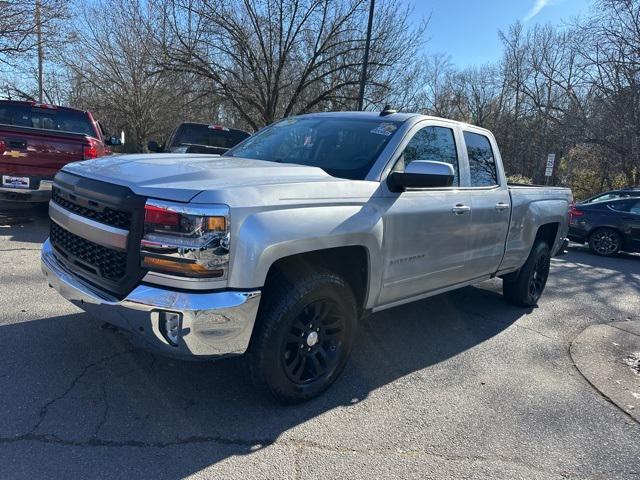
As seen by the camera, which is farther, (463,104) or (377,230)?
(463,104)

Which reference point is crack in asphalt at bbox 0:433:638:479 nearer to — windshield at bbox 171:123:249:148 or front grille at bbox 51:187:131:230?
front grille at bbox 51:187:131:230

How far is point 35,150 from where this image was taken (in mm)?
7195

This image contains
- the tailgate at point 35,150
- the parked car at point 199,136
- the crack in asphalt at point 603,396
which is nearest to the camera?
the crack in asphalt at point 603,396

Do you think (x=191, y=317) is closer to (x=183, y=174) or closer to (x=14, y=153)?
(x=183, y=174)

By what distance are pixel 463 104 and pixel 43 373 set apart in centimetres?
4294

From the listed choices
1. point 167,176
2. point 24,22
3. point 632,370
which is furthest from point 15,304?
point 24,22

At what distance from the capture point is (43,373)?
325cm

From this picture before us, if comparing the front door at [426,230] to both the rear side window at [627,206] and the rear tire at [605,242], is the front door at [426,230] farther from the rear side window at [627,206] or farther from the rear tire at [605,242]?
the rear side window at [627,206]

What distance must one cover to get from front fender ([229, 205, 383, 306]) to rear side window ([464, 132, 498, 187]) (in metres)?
1.72

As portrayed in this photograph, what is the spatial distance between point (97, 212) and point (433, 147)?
271 cm

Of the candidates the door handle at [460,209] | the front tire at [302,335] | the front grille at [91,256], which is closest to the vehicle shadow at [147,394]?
the front tire at [302,335]

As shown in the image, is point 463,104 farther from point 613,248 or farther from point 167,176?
point 167,176

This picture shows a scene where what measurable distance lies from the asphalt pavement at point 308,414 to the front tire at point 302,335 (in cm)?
19

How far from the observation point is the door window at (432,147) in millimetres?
3850
